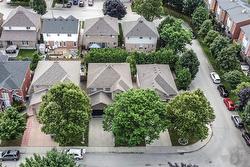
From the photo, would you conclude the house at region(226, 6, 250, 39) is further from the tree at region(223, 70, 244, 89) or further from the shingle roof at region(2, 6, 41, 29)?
the shingle roof at region(2, 6, 41, 29)

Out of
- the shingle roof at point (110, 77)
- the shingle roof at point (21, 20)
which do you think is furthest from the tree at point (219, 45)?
the shingle roof at point (21, 20)

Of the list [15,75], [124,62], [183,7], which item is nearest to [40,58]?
[15,75]

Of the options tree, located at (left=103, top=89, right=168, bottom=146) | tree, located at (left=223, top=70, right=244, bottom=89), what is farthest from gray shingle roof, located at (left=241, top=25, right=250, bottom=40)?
tree, located at (left=103, top=89, right=168, bottom=146)

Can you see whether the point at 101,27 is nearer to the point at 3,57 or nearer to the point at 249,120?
the point at 3,57

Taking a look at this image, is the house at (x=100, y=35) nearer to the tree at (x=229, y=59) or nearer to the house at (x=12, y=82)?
the house at (x=12, y=82)

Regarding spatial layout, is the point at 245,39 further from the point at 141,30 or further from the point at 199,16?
the point at 141,30

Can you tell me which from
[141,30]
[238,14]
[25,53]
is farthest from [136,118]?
[238,14]
